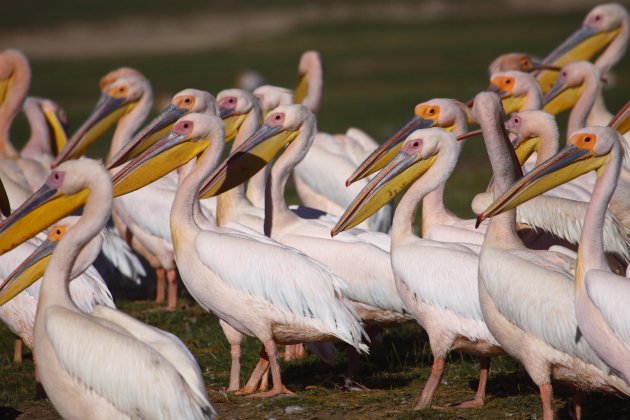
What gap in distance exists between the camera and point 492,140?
5738 millimetres

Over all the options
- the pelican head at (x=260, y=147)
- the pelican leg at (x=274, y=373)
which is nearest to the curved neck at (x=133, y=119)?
the pelican head at (x=260, y=147)

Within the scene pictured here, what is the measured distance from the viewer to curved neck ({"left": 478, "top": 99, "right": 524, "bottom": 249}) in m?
5.39

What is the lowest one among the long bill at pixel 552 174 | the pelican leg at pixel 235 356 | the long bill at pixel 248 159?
the pelican leg at pixel 235 356

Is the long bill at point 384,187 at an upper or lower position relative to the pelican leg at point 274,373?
upper

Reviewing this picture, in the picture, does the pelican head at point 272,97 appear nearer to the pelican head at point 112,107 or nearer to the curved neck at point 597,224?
the pelican head at point 112,107

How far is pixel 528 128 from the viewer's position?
6.62 metres

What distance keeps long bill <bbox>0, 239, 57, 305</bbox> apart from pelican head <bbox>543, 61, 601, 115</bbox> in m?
4.39

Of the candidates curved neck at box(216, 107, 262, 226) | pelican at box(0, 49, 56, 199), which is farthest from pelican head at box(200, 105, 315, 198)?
pelican at box(0, 49, 56, 199)

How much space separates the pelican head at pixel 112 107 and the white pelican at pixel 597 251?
15.9ft

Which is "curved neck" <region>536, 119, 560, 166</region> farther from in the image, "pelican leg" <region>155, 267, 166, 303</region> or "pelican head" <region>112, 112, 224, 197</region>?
"pelican leg" <region>155, 267, 166, 303</region>

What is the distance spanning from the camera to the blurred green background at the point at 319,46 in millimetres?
22875

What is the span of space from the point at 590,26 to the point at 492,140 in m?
4.66

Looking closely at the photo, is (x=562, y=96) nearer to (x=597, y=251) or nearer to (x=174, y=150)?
(x=174, y=150)

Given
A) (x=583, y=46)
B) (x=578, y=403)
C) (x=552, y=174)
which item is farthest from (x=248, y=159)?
(x=583, y=46)
